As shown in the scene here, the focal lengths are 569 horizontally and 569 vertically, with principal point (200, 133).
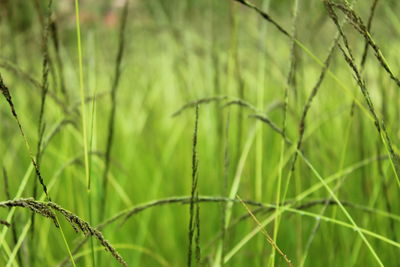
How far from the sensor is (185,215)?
1716mm

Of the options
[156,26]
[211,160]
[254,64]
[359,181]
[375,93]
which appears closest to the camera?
[359,181]

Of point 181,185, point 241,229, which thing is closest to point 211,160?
point 181,185

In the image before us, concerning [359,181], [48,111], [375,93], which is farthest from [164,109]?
[359,181]

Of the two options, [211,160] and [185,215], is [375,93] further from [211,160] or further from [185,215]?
[185,215]

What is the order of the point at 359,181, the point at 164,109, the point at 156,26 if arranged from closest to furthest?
1. the point at 359,181
2. the point at 156,26
3. the point at 164,109

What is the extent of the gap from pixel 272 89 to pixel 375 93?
78 centimetres

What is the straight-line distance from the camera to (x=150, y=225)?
175 centimetres

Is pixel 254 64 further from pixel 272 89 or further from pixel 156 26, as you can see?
pixel 156 26

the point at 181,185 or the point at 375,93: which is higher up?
the point at 375,93

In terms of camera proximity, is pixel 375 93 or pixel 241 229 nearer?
pixel 241 229

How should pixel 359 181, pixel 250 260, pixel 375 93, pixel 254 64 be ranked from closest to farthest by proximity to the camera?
pixel 250 260 → pixel 359 181 → pixel 375 93 → pixel 254 64

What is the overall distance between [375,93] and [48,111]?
5.31ft

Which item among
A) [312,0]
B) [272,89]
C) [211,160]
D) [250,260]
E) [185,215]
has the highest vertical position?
[272,89]

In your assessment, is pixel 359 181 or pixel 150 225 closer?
pixel 359 181
